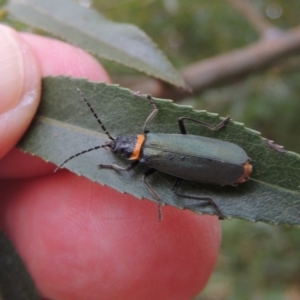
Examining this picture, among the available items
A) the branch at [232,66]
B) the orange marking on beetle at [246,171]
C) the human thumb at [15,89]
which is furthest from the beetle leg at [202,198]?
the branch at [232,66]

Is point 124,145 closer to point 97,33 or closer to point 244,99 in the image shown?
point 97,33

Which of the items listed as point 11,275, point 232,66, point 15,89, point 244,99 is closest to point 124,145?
point 15,89

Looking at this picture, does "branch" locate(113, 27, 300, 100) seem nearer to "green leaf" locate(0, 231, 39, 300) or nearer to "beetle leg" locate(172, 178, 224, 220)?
"beetle leg" locate(172, 178, 224, 220)

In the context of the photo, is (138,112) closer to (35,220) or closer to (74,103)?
(74,103)

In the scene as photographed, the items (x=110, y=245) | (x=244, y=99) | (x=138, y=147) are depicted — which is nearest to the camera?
(x=138, y=147)

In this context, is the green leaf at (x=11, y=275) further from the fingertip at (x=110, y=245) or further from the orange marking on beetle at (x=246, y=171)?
the orange marking on beetle at (x=246, y=171)

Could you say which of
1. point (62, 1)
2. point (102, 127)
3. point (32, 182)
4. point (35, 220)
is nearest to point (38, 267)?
point (35, 220)

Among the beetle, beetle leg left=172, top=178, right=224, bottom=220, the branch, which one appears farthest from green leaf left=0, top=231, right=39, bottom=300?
the branch
